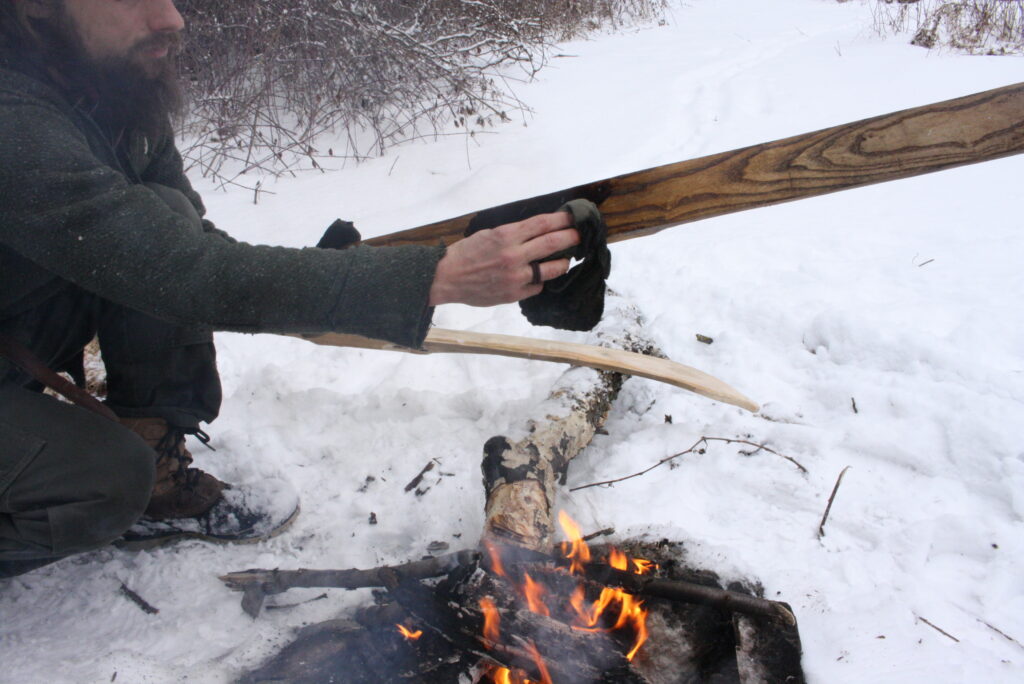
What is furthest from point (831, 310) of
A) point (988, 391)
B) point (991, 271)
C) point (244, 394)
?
point (244, 394)

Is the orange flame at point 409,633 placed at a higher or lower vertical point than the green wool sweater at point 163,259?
lower

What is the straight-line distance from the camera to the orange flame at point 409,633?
→ 1.55 meters

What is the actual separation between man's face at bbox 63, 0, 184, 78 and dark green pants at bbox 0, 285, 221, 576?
2.00ft

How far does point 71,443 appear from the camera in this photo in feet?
4.91

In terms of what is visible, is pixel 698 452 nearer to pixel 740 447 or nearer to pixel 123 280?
pixel 740 447

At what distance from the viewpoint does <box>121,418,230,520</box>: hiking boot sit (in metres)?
1.94

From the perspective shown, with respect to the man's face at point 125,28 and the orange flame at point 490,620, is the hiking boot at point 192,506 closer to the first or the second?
the orange flame at point 490,620

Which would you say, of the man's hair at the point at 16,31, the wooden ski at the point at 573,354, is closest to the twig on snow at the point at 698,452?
the wooden ski at the point at 573,354

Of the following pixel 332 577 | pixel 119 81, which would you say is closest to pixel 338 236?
pixel 119 81

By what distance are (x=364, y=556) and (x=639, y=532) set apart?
845 millimetres

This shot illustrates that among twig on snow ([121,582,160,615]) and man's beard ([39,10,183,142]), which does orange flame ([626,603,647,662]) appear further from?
man's beard ([39,10,183,142])

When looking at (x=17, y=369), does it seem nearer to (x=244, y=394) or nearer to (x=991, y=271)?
(x=244, y=394)

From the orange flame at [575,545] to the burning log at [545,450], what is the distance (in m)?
0.08

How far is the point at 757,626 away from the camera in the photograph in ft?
4.85
